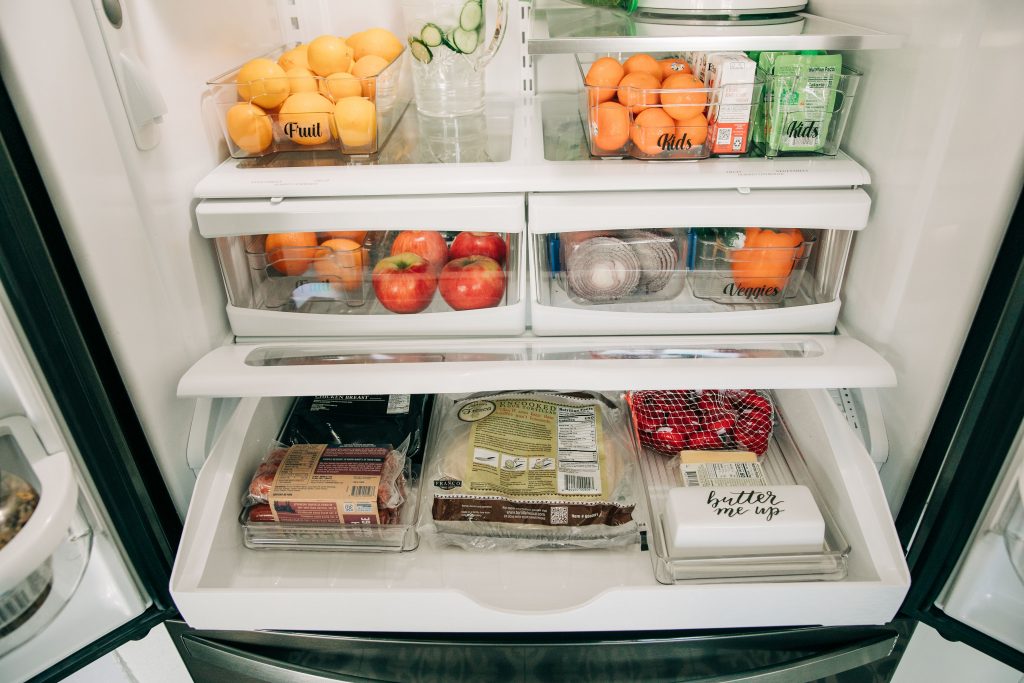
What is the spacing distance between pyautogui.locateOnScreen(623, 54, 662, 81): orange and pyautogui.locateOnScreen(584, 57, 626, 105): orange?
0.03m

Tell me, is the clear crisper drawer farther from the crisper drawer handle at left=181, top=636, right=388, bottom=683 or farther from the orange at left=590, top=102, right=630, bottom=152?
the crisper drawer handle at left=181, top=636, right=388, bottom=683

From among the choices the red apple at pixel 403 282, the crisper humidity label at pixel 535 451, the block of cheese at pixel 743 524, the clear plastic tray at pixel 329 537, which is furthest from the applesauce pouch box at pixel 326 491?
the block of cheese at pixel 743 524

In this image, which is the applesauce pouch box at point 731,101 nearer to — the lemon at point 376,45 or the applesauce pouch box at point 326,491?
the lemon at point 376,45

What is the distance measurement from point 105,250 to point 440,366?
0.48 meters

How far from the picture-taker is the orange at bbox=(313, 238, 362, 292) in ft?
3.66

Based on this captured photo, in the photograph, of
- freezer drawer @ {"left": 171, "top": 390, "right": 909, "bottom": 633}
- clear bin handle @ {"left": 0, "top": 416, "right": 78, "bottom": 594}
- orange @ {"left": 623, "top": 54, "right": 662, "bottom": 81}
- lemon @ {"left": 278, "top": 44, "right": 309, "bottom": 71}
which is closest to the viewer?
clear bin handle @ {"left": 0, "top": 416, "right": 78, "bottom": 594}

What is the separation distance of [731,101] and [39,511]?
3.49 feet

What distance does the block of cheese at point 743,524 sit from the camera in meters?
1.02

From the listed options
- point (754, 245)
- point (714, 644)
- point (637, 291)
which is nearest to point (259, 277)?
point (637, 291)

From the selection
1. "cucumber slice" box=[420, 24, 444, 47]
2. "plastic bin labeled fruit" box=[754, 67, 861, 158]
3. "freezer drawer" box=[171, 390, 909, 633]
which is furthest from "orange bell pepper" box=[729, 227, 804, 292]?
"cucumber slice" box=[420, 24, 444, 47]

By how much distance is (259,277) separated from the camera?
3.82 feet

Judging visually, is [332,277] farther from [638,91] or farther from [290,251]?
[638,91]

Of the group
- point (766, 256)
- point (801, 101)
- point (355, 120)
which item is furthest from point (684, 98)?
point (355, 120)

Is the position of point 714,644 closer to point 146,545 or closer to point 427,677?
point 427,677
